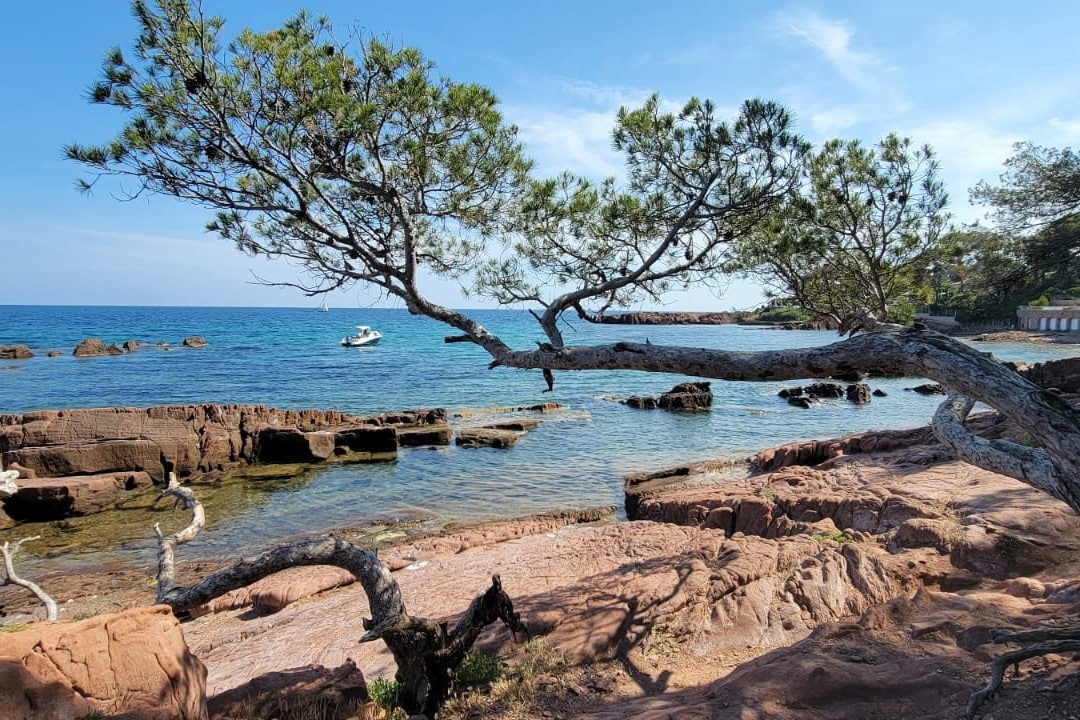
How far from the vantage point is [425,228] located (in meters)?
7.45

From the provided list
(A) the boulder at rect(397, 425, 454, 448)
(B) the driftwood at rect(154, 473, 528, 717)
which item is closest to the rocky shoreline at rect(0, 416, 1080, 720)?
(B) the driftwood at rect(154, 473, 528, 717)

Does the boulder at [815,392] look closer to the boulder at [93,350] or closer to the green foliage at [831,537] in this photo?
the green foliage at [831,537]

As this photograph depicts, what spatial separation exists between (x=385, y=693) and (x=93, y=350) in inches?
2253

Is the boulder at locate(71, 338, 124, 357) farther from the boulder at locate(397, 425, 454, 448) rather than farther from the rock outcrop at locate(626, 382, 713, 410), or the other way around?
the rock outcrop at locate(626, 382, 713, 410)

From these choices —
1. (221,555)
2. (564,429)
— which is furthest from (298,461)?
(564,429)

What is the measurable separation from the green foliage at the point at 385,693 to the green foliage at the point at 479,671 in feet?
1.92

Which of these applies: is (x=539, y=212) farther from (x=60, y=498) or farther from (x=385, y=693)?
(x=60, y=498)

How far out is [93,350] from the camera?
165ft

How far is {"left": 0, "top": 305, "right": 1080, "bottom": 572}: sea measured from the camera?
1342 cm

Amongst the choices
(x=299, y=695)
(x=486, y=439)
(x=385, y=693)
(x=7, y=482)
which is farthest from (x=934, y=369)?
(x=486, y=439)

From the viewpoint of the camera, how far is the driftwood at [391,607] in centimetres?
491

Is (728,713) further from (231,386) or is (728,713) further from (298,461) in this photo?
(231,386)

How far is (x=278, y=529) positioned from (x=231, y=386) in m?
24.9

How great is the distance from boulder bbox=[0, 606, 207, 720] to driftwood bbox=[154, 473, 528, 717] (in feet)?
1.39
